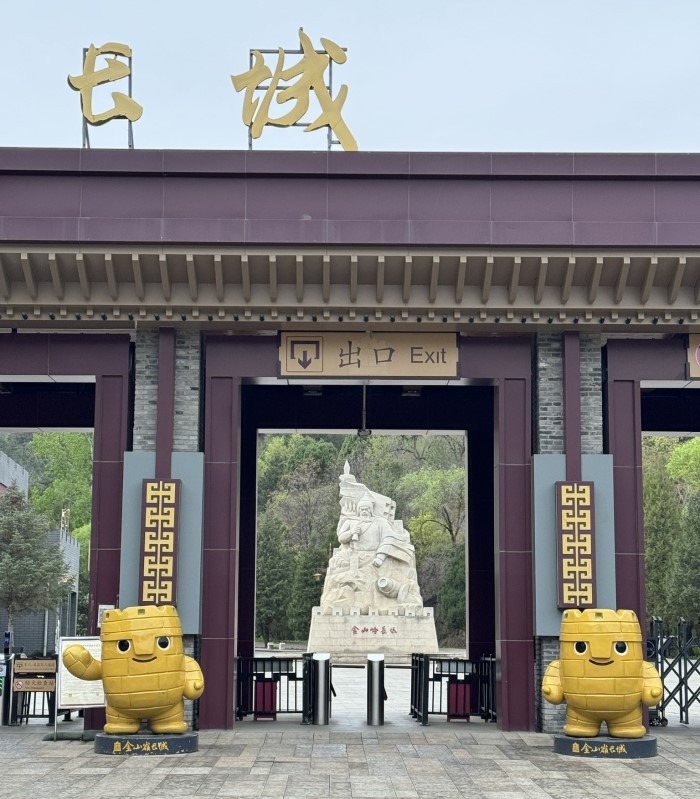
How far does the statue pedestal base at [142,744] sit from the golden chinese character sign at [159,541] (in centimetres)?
268

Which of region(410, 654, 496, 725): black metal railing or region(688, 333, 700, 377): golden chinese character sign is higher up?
region(688, 333, 700, 377): golden chinese character sign

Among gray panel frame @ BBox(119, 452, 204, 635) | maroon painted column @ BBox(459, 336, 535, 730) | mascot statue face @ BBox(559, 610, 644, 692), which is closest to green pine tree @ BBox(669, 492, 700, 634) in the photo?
maroon painted column @ BBox(459, 336, 535, 730)

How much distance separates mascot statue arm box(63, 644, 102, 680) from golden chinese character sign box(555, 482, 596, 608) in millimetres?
6925

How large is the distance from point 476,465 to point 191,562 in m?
7.04

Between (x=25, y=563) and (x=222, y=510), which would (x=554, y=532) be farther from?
(x=25, y=563)

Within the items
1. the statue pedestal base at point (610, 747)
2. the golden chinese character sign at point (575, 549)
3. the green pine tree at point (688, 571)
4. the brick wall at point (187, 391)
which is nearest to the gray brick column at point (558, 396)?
the golden chinese character sign at point (575, 549)

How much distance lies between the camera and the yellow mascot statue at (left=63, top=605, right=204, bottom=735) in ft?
48.6

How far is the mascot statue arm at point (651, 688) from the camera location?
1498 centimetres

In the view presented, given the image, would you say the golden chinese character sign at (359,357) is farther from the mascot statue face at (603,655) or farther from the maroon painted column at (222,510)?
the mascot statue face at (603,655)

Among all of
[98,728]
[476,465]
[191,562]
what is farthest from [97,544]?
[476,465]

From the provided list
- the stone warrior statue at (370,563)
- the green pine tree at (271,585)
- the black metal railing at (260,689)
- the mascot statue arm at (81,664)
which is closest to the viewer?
the mascot statue arm at (81,664)

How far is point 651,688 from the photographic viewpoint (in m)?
15.1

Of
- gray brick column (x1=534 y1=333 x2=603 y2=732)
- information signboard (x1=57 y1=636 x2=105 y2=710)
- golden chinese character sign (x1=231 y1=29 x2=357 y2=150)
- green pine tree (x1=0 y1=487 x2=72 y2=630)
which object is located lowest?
information signboard (x1=57 y1=636 x2=105 y2=710)

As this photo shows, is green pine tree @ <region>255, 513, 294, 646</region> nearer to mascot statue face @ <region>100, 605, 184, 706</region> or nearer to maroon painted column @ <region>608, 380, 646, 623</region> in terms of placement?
maroon painted column @ <region>608, 380, 646, 623</region>
